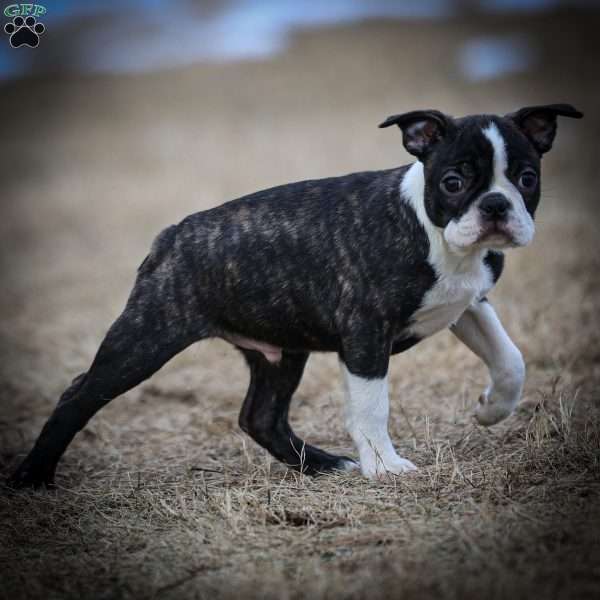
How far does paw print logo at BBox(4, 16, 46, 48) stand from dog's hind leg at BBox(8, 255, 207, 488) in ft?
7.57

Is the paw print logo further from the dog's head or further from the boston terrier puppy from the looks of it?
the dog's head

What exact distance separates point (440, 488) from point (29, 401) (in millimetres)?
4393

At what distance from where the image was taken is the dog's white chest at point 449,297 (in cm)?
493

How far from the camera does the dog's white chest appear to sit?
16.2ft

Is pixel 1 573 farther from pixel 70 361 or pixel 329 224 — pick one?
pixel 70 361

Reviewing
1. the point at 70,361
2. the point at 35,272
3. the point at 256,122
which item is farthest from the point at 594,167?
the point at 70,361

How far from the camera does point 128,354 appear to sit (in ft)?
17.7

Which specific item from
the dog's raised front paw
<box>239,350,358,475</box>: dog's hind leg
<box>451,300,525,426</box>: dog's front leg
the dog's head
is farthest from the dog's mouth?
<box>239,350,358,475</box>: dog's hind leg

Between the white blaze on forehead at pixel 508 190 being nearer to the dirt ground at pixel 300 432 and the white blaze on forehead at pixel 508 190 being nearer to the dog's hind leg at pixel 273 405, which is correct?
the dirt ground at pixel 300 432

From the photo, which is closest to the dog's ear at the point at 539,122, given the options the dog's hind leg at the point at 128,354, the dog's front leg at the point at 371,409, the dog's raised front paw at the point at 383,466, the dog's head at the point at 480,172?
the dog's head at the point at 480,172

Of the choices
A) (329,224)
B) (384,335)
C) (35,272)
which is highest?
(329,224)

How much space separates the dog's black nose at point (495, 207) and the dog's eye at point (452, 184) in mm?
190

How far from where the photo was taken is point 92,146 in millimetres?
21031

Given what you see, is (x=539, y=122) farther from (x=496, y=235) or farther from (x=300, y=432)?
(x=300, y=432)
